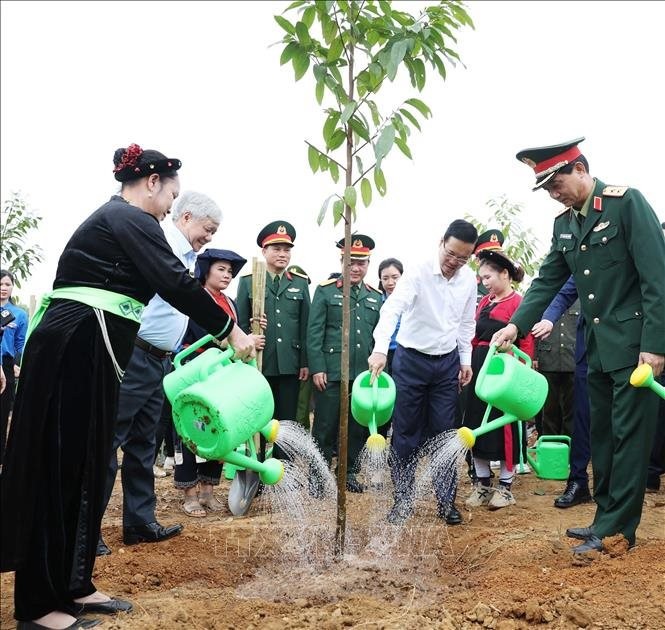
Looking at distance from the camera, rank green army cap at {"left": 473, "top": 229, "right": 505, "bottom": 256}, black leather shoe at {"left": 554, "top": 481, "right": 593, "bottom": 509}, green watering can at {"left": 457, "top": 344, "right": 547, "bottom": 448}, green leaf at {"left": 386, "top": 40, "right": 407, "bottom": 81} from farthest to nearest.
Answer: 1. green army cap at {"left": 473, "top": 229, "right": 505, "bottom": 256}
2. black leather shoe at {"left": 554, "top": 481, "right": 593, "bottom": 509}
3. green watering can at {"left": 457, "top": 344, "right": 547, "bottom": 448}
4. green leaf at {"left": 386, "top": 40, "right": 407, "bottom": 81}

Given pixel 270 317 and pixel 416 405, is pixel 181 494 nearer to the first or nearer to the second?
pixel 270 317

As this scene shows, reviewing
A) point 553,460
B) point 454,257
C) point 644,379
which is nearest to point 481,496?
point 553,460

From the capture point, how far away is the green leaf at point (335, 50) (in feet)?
9.41

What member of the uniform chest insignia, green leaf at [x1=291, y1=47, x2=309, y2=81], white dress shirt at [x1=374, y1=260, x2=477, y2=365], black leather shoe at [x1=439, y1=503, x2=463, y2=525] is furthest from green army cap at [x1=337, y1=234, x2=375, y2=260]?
green leaf at [x1=291, y1=47, x2=309, y2=81]

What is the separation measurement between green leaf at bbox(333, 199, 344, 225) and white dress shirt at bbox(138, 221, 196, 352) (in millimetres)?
1031

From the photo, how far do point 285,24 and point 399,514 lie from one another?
2737mm

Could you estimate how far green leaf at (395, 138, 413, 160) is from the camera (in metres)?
2.81

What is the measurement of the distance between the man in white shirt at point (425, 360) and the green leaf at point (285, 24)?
5.42ft

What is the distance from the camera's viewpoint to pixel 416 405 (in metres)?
4.14

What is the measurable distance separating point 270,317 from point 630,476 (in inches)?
114

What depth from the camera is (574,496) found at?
4.47m

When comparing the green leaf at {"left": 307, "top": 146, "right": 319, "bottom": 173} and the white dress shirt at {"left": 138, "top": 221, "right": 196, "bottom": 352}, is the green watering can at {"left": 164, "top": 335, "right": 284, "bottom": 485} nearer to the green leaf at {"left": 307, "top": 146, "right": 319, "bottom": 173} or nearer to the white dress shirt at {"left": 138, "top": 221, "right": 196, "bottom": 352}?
the white dress shirt at {"left": 138, "top": 221, "right": 196, "bottom": 352}

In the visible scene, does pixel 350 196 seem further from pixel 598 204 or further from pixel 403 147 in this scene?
pixel 598 204

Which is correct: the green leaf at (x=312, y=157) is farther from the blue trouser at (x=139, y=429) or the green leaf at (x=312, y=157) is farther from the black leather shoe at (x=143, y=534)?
the black leather shoe at (x=143, y=534)
